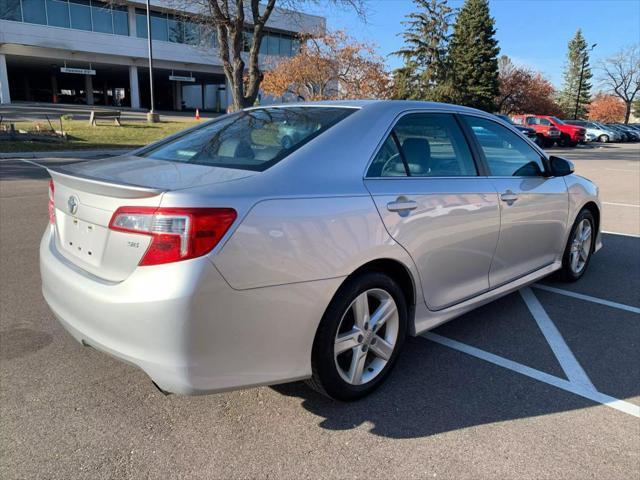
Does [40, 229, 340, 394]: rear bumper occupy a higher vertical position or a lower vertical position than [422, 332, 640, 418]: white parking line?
higher

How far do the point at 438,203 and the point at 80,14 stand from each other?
1895 inches

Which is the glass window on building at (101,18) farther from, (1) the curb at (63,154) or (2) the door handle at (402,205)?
(2) the door handle at (402,205)

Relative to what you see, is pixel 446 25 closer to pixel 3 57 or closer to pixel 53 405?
pixel 3 57

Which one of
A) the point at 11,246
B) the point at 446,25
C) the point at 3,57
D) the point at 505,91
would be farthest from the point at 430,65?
the point at 11,246

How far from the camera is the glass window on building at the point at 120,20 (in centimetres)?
4447

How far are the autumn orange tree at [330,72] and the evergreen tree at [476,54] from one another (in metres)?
18.8

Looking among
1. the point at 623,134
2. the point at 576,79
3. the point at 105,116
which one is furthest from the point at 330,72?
the point at 576,79

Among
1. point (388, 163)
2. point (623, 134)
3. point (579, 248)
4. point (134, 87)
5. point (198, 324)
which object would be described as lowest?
point (623, 134)

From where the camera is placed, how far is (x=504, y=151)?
4.11 metres

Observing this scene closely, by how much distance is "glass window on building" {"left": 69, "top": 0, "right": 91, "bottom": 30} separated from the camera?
138 feet

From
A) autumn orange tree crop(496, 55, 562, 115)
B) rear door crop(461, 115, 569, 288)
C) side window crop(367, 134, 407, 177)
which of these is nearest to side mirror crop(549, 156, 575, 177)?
rear door crop(461, 115, 569, 288)

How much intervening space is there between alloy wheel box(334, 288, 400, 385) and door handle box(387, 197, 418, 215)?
46 cm

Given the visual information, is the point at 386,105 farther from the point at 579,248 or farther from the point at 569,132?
the point at 569,132

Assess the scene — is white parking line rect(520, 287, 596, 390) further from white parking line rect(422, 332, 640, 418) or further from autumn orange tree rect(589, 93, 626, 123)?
autumn orange tree rect(589, 93, 626, 123)
